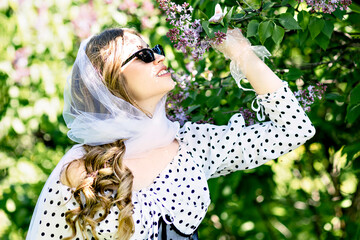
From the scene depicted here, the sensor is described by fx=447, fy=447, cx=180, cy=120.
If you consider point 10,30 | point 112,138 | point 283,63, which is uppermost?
point 112,138

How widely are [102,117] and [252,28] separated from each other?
0.59m

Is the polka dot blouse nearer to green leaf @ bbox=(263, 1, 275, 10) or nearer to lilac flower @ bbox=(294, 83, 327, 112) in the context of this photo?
lilac flower @ bbox=(294, 83, 327, 112)

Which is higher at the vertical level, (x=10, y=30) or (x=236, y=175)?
(x=10, y=30)

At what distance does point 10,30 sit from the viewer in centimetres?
322

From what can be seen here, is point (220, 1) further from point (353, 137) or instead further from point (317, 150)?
point (317, 150)

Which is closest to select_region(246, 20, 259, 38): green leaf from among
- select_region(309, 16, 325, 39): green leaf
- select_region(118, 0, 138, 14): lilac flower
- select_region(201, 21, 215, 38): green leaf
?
select_region(201, 21, 215, 38): green leaf

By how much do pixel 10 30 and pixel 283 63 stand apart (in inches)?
81.7

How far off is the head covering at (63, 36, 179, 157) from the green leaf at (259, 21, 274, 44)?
442 millimetres

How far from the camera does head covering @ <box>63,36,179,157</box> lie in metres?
1.52

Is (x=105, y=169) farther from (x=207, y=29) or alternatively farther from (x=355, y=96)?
(x=355, y=96)

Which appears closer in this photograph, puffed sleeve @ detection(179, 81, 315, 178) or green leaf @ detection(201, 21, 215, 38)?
green leaf @ detection(201, 21, 215, 38)

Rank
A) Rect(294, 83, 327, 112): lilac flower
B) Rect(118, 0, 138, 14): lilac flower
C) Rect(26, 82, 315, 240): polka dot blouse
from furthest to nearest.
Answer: Rect(118, 0, 138, 14): lilac flower < Rect(294, 83, 327, 112): lilac flower < Rect(26, 82, 315, 240): polka dot blouse

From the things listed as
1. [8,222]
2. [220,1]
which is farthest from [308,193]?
[8,222]

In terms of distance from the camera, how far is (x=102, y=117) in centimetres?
154
